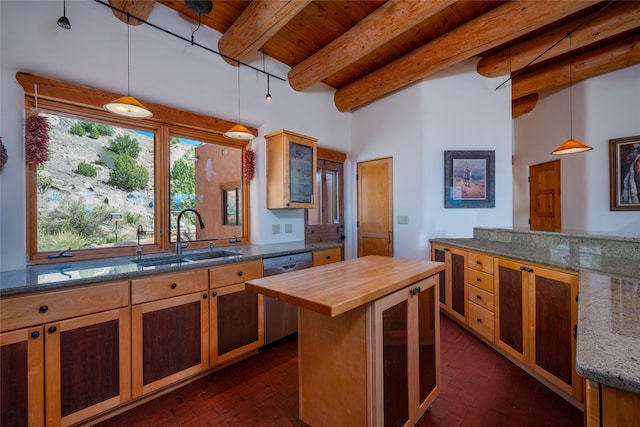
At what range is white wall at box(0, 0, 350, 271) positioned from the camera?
1.83 m

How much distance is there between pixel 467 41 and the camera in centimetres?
282

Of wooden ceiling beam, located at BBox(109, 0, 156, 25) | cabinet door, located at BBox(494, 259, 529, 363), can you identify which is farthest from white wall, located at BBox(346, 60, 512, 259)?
wooden ceiling beam, located at BBox(109, 0, 156, 25)

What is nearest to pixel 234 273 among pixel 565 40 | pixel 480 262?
pixel 480 262

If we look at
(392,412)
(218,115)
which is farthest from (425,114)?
(392,412)

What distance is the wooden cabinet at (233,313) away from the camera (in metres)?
2.20

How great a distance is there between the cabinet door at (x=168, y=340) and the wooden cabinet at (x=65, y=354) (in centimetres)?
7

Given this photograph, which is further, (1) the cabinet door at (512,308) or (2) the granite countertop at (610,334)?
(1) the cabinet door at (512,308)

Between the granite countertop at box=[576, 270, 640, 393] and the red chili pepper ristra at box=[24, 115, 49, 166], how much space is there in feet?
9.74

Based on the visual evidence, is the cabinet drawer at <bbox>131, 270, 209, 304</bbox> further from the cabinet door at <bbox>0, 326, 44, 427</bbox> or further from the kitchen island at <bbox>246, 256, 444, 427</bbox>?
the kitchen island at <bbox>246, 256, 444, 427</bbox>

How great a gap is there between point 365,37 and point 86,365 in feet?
11.3

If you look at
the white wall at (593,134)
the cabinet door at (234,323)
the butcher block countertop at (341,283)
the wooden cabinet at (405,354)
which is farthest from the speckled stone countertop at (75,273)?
the white wall at (593,134)

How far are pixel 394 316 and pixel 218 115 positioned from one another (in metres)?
2.61

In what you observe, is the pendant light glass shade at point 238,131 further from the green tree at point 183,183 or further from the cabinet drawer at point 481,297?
the cabinet drawer at point 481,297

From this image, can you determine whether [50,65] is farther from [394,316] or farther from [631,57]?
[631,57]
